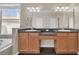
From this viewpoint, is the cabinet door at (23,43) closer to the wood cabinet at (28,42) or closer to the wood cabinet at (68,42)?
the wood cabinet at (28,42)

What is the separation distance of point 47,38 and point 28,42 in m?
1.17

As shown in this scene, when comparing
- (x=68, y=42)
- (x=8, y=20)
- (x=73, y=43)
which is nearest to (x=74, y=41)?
(x=73, y=43)

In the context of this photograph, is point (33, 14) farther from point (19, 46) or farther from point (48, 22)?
point (19, 46)

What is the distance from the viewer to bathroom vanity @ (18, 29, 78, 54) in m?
3.43

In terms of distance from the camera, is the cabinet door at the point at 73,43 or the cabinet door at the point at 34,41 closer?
the cabinet door at the point at 73,43

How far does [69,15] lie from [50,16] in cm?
72

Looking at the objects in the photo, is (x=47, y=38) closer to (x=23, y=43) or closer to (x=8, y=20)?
(x=23, y=43)

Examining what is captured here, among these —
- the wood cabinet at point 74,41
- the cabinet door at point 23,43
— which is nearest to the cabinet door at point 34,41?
the cabinet door at point 23,43

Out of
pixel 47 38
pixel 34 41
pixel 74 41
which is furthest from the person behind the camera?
pixel 47 38

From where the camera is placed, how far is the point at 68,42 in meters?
3.48

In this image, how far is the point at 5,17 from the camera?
312 centimetres

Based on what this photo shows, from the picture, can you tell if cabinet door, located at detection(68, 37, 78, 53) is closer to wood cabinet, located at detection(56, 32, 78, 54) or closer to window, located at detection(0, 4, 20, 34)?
wood cabinet, located at detection(56, 32, 78, 54)

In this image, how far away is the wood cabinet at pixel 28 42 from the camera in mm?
3556

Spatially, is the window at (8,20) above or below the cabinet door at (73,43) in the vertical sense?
above
